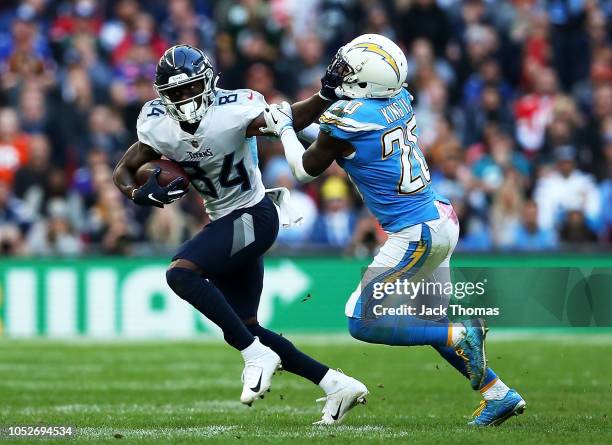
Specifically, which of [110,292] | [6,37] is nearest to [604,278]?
[110,292]

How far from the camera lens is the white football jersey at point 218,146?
6770 millimetres

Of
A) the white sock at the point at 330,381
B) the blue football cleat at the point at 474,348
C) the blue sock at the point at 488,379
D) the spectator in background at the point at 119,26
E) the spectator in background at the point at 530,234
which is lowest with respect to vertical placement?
the spectator in background at the point at 530,234

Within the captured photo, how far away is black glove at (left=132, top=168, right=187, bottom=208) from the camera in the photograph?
257 inches

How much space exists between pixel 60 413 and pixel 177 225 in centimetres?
600

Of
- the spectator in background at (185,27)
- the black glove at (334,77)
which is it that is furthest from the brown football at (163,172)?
the spectator in background at (185,27)

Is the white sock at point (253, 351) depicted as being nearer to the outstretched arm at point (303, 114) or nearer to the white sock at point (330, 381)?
the white sock at point (330, 381)

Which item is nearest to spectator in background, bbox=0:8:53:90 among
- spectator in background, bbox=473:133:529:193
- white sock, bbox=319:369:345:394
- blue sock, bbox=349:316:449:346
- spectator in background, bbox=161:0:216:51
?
spectator in background, bbox=161:0:216:51

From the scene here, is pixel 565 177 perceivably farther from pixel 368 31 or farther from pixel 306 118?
pixel 306 118

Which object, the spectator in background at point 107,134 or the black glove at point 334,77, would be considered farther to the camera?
the spectator in background at point 107,134

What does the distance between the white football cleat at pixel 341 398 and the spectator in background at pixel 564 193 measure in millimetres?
7099

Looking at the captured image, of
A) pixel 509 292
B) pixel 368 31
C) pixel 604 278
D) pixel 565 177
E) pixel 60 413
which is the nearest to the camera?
pixel 60 413

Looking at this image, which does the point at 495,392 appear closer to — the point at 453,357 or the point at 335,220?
the point at 453,357

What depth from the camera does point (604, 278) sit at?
852 centimetres

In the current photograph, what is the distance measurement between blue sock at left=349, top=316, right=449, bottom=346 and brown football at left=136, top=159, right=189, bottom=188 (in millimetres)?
1194
